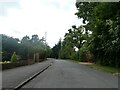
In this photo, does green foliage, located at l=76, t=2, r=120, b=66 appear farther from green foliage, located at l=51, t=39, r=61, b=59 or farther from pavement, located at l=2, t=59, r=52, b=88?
green foliage, located at l=51, t=39, r=61, b=59

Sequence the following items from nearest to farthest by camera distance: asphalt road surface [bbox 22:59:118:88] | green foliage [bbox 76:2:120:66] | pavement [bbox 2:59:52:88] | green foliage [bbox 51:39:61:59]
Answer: pavement [bbox 2:59:52:88] < asphalt road surface [bbox 22:59:118:88] < green foliage [bbox 76:2:120:66] < green foliage [bbox 51:39:61:59]

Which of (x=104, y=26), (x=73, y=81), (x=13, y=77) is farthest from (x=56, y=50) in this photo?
(x=73, y=81)

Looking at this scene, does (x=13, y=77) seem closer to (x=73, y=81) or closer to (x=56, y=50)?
(x=73, y=81)

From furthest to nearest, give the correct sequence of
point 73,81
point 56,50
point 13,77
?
point 56,50, point 13,77, point 73,81

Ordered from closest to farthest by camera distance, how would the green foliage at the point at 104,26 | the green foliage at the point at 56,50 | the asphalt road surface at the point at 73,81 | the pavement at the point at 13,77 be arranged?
1. the pavement at the point at 13,77
2. the asphalt road surface at the point at 73,81
3. the green foliage at the point at 104,26
4. the green foliage at the point at 56,50

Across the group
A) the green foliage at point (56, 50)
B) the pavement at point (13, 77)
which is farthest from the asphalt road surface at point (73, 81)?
the green foliage at point (56, 50)

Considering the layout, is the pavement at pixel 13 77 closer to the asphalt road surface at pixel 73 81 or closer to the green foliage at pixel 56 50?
the asphalt road surface at pixel 73 81

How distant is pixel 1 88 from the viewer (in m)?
14.0

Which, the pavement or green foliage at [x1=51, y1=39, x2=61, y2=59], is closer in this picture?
the pavement

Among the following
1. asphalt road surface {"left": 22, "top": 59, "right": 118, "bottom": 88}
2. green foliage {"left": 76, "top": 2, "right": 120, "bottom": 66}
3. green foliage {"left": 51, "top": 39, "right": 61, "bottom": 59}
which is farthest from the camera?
green foliage {"left": 51, "top": 39, "right": 61, "bottom": 59}

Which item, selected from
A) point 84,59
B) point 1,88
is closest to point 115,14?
point 1,88

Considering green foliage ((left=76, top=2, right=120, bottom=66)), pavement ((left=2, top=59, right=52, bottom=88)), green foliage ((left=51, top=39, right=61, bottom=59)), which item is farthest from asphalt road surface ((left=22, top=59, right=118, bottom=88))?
green foliage ((left=51, top=39, right=61, bottom=59))

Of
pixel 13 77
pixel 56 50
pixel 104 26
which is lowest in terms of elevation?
pixel 13 77

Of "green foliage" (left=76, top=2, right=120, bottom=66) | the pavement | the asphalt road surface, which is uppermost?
"green foliage" (left=76, top=2, right=120, bottom=66)
